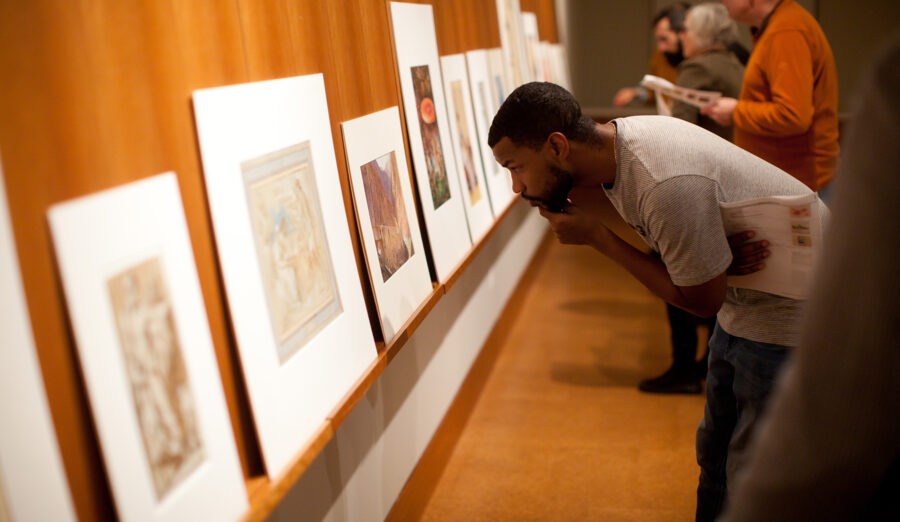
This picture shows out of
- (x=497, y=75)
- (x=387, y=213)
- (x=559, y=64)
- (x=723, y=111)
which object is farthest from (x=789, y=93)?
(x=559, y=64)

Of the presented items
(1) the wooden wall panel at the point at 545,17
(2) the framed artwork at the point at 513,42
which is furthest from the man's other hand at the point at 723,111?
(1) the wooden wall panel at the point at 545,17

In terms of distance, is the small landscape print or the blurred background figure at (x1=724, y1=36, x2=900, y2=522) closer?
the blurred background figure at (x1=724, y1=36, x2=900, y2=522)

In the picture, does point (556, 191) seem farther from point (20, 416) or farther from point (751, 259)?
point (20, 416)

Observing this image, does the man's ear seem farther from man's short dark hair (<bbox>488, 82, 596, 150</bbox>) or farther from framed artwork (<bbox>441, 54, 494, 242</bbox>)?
framed artwork (<bbox>441, 54, 494, 242</bbox>)

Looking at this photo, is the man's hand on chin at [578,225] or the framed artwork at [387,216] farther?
the framed artwork at [387,216]

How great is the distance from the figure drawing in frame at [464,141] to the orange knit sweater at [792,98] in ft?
3.89

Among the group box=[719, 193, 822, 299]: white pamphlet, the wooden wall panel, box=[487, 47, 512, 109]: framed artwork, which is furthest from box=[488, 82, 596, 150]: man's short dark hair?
the wooden wall panel

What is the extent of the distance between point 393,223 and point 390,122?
38 centimetres

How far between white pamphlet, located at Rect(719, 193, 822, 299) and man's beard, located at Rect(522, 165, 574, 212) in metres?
0.41

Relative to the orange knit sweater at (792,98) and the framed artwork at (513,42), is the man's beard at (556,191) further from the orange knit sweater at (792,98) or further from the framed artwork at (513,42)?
the framed artwork at (513,42)

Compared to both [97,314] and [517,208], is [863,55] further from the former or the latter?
[97,314]

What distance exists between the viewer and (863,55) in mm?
7945

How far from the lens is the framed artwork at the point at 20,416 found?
949 millimetres

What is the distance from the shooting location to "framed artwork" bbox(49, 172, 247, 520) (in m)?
1.09
